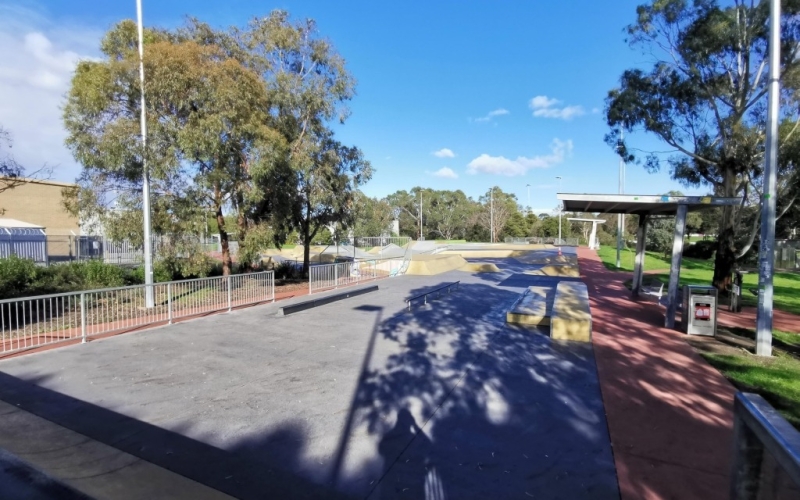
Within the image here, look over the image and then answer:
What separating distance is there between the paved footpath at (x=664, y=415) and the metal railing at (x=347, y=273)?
33.8 ft

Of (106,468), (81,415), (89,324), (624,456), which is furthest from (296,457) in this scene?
(89,324)

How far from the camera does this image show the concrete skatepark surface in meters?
3.49

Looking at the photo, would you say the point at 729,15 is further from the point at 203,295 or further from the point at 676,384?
the point at 203,295

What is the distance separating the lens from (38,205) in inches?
1291

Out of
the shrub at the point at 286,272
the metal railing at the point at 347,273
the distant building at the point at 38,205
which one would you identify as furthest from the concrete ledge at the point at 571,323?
the distant building at the point at 38,205

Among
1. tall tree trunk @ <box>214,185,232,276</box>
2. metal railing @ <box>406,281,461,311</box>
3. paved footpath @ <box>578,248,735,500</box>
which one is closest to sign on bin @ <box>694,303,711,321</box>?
paved footpath @ <box>578,248,735,500</box>

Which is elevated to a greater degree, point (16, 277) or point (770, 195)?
point (770, 195)

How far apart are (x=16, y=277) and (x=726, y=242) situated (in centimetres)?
2230

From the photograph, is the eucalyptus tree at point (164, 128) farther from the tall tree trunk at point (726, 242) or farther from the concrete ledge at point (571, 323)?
the tall tree trunk at point (726, 242)

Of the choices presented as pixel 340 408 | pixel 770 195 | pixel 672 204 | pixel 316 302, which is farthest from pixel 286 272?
pixel 770 195

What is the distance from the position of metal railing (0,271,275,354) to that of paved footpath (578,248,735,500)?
8860 mm

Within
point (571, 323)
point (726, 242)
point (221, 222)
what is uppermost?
point (221, 222)

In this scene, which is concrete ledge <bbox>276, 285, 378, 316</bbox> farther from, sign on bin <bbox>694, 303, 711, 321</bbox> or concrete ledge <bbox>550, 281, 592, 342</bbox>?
sign on bin <bbox>694, 303, 711, 321</bbox>

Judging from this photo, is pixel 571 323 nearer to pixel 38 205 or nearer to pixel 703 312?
pixel 703 312
